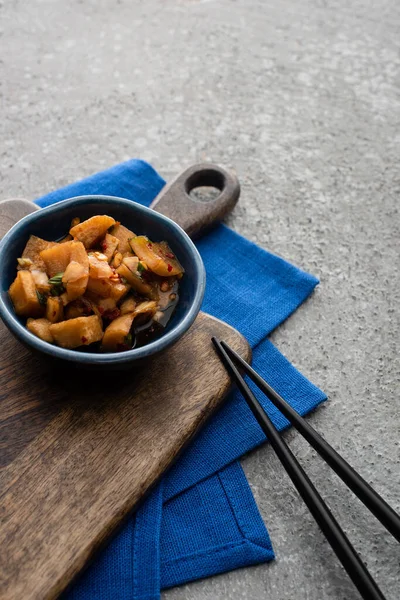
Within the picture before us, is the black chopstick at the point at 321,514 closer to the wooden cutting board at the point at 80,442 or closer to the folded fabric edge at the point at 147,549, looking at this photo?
the wooden cutting board at the point at 80,442

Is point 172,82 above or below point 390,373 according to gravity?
above

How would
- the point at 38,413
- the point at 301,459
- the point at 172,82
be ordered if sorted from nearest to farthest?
the point at 38,413, the point at 301,459, the point at 172,82

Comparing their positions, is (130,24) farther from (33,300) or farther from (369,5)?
(33,300)

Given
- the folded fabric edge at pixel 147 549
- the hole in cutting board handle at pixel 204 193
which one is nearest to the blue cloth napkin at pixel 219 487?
the folded fabric edge at pixel 147 549

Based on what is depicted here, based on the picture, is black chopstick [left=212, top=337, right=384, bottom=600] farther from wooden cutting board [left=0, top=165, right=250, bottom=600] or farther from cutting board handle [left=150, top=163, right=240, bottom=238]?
cutting board handle [left=150, top=163, right=240, bottom=238]

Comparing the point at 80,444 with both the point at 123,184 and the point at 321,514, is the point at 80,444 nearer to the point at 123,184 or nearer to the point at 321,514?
the point at 321,514

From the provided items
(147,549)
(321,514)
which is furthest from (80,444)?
(321,514)

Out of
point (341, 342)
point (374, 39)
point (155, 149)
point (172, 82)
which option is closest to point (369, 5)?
point (374, 39)
